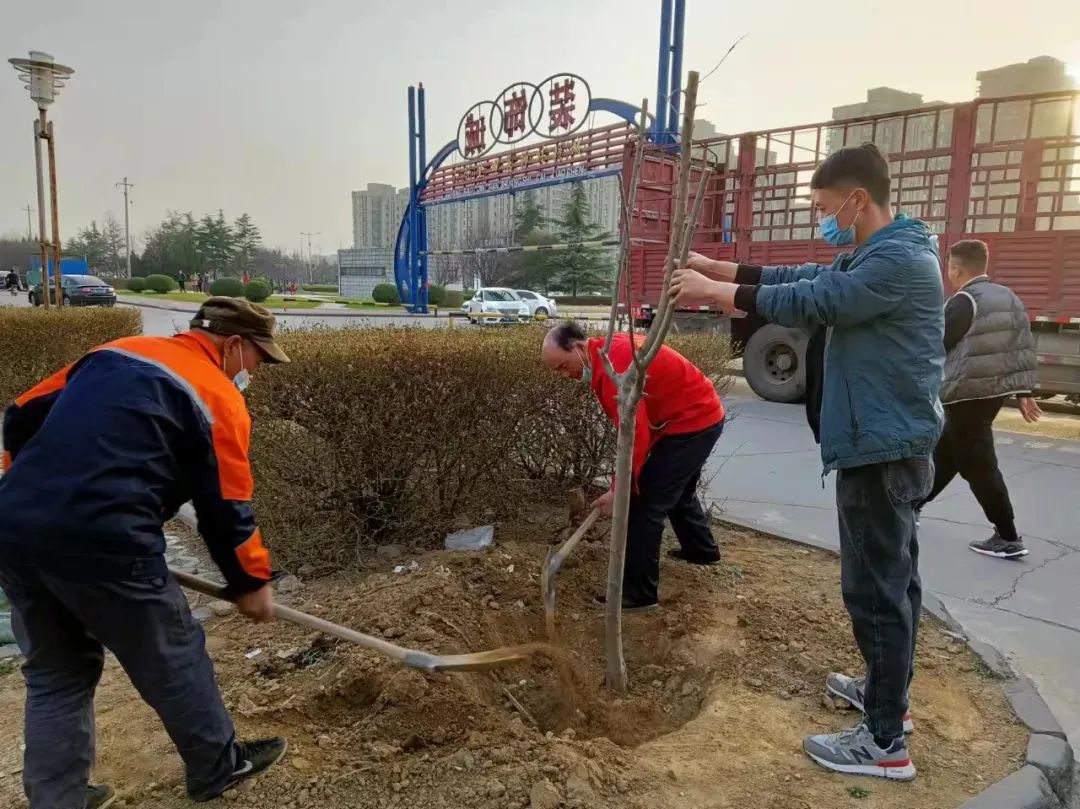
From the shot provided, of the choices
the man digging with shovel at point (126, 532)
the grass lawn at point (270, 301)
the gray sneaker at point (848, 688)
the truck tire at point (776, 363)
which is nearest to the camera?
the man digging with shovel at point (126, 532)

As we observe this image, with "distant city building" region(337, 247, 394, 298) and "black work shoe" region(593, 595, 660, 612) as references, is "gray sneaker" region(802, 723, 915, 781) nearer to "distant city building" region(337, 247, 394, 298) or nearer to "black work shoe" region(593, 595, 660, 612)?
"black work shoe" region(593, 595, 660, 612)

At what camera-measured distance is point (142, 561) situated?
2.01 meters

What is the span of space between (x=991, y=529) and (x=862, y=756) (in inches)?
133

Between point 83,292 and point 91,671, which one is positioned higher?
point 83,292

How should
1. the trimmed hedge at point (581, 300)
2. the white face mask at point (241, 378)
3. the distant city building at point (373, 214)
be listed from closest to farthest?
1. the white face mask at point (241, 378)
2. the trimmed hedge at point (581, 300)
3. the distant city building at point (373, 214)

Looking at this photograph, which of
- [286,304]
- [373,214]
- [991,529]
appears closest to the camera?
[991,529]

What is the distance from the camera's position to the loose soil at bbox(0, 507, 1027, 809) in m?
2.30

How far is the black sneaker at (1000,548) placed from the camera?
461 centimetres

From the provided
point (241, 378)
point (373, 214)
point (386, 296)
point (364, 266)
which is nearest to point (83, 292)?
point (386, 296)

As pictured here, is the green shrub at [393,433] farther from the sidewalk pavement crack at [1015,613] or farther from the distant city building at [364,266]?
the distant city building at [364,266]

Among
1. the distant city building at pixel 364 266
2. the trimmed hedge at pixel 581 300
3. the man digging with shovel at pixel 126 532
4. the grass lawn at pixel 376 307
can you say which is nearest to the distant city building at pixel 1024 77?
the man digging with shovel at pixel 126 532

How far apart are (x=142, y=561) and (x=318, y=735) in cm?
97

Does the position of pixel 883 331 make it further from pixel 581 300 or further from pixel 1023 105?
pixel 581 300

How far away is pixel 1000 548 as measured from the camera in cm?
465
